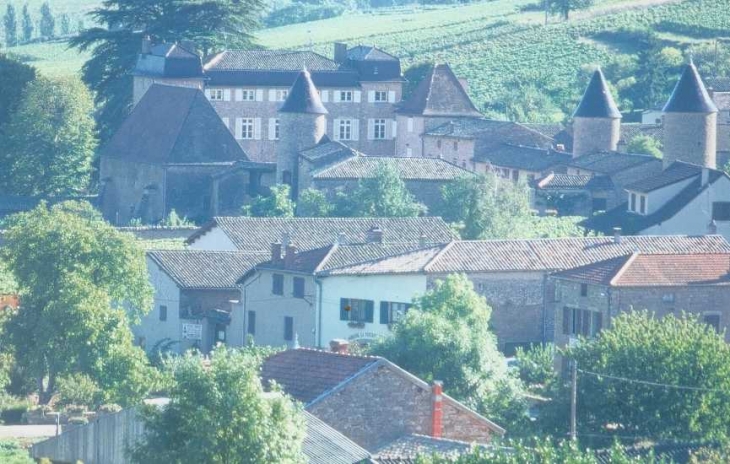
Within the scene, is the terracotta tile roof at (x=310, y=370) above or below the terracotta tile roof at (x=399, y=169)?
above

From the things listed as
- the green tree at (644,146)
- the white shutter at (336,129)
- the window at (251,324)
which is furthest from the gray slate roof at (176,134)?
the window at (251,324)

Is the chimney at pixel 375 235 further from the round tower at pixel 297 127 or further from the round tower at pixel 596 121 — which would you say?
the round tower at pixel 596 121

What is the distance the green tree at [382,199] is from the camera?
76000 millimetres

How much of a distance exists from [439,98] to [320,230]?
31466 millimetres

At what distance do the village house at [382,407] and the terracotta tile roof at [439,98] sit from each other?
186 feet

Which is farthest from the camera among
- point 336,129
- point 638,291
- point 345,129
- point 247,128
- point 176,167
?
point 345,129

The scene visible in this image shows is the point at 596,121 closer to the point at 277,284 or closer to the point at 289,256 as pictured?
the point at 289,256

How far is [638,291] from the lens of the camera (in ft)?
179

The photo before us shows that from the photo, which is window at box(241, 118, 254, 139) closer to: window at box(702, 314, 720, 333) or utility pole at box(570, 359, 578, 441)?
window at box(702, 314, 720, 333)

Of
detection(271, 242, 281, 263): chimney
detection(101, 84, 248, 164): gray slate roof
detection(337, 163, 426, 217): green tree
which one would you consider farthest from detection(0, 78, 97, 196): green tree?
detection(271, 242, 281, 263): chimney

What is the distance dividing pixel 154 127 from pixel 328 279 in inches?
1259

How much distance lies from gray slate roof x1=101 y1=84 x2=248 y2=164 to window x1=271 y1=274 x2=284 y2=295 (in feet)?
90.8

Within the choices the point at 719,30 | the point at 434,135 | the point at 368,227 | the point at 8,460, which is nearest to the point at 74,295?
the point at 8,460

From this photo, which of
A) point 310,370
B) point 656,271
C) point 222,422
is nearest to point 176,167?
point 656,271
